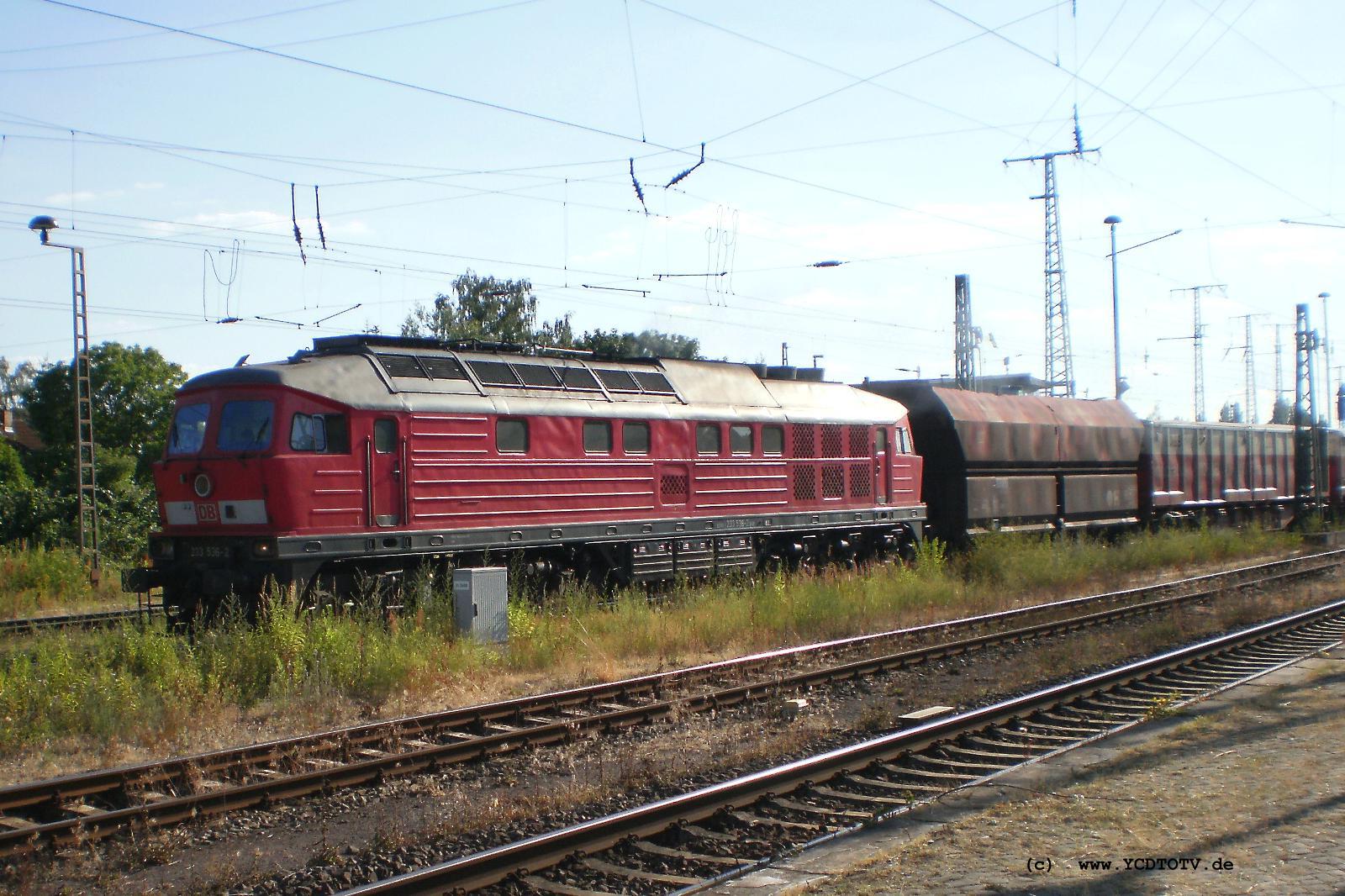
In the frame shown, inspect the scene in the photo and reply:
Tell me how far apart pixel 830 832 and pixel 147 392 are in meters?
58.2

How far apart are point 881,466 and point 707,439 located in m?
4.64

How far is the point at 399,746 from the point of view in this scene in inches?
374

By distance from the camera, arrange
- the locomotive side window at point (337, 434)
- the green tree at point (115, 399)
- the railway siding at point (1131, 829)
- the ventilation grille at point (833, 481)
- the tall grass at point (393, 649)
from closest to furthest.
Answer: the railway siding at point (1131, 829)
the tall grass at point (393, 649)
the locomotive side window at point (337, 434)
the ventilation grille at point (833, 481)
the green tree at point (115, 399)

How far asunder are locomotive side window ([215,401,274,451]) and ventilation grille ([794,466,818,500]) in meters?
9.31

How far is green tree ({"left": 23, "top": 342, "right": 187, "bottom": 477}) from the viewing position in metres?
56.3

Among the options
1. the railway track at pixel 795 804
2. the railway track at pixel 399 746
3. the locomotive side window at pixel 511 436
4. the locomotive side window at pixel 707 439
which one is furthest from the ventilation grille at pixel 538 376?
the railway track at pixel 795 804

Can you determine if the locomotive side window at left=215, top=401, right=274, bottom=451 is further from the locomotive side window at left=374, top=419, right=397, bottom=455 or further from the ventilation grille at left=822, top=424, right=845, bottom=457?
the ventilation grille at left=822, top=424, right=845, bottom=457

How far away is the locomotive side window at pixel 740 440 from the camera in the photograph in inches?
744

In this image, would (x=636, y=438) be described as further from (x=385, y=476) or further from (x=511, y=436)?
(x=385, y=476)

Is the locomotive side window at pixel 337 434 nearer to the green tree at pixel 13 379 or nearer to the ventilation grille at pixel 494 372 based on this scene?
the ventilation grille at pixel 494 372

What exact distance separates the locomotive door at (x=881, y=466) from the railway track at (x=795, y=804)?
9379mm

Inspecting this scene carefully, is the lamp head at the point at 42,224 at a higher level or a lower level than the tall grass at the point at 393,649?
higher

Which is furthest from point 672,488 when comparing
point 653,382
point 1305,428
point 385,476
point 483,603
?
point 1305,428

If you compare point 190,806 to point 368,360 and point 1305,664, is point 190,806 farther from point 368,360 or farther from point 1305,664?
point 1305,664
